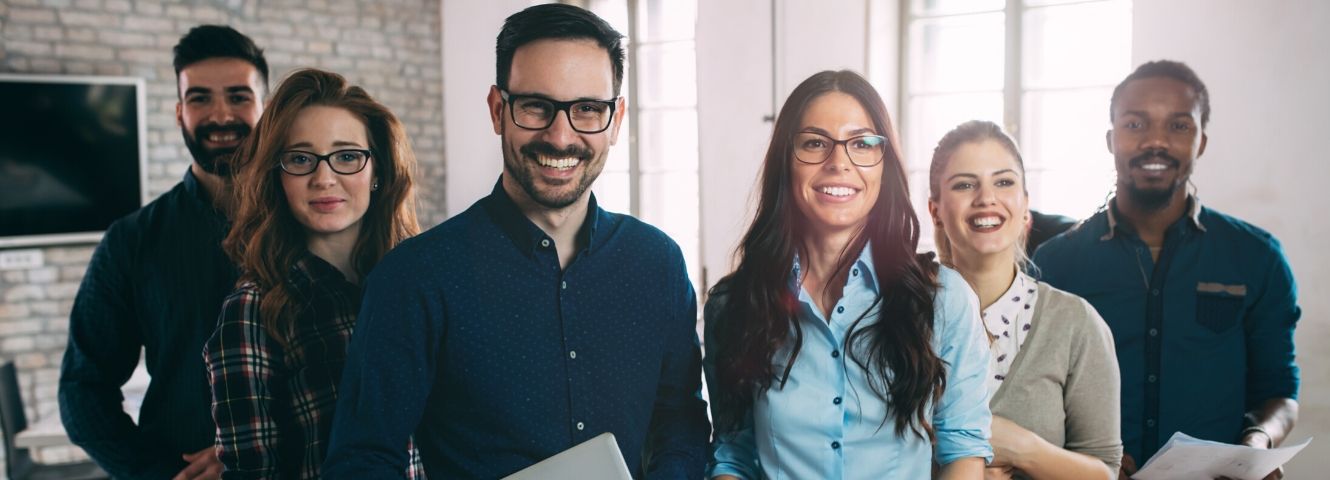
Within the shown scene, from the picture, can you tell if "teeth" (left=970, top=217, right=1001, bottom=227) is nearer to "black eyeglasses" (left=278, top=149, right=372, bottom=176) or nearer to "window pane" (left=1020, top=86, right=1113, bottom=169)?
"black eyeglasses" (left=278, top=149, right=372, bottom=176)

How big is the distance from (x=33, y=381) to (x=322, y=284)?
14.0 ft

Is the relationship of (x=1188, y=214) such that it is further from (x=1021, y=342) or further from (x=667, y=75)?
(x=667, y=75)

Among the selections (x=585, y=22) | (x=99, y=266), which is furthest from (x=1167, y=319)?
(x=99, y=266)

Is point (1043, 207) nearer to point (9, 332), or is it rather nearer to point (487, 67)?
point (487, 67)

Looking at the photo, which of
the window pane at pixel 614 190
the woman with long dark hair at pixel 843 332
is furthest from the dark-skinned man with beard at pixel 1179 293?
the window pane at pixel 614 190

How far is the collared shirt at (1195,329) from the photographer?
219 centimetres

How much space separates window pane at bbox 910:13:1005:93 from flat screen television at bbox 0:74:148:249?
442 cm

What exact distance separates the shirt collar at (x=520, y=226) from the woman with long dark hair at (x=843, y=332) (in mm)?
298

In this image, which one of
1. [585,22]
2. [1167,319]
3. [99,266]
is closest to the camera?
[585,22]

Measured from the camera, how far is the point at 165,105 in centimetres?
511

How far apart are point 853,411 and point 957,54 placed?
155 inches

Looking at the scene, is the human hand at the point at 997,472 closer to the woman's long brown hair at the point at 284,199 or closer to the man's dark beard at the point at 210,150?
the woman's long brown hair at the point at 284,199

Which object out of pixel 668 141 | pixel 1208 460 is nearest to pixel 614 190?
pixel 668 141

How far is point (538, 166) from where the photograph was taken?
148cm
